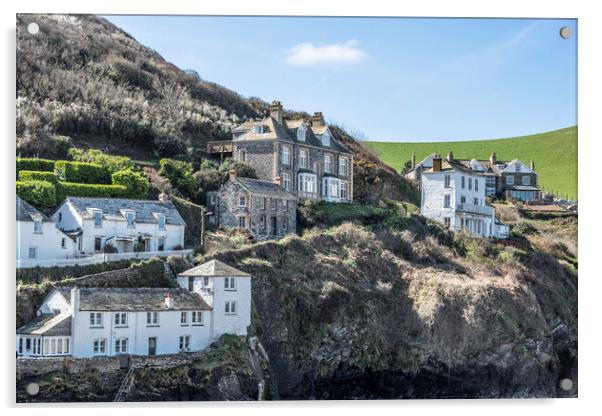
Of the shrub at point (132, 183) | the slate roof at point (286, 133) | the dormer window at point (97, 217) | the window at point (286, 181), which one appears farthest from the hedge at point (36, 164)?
the window at point (286, 181)

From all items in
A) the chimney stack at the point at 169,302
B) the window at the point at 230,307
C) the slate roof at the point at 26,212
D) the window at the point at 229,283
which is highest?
the slate roof at the point at 26,212

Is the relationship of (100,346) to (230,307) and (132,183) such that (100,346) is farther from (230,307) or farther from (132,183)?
(132,183)

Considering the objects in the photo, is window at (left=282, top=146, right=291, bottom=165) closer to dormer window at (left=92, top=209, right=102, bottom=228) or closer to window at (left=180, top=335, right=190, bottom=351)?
dormer window at (left=92, top=209, right=102, bottom=228)

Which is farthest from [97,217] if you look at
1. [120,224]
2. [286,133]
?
[286,133]

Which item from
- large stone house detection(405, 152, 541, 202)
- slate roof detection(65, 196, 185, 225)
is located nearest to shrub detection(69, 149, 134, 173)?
slate roof detection(65, 196, 185, 225)

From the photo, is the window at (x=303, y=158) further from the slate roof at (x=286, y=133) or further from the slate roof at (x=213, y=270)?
the slate roof at (x=213, y=270)

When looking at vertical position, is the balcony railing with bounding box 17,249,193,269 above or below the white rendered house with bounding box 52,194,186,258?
below

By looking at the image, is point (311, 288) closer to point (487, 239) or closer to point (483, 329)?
point (483, 329)
